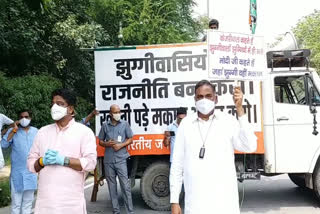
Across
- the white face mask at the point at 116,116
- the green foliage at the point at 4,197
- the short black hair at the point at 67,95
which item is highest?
the short black hair at the point at 67,95

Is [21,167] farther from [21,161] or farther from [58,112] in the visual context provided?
[58,112]

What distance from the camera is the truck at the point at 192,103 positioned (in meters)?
7.32

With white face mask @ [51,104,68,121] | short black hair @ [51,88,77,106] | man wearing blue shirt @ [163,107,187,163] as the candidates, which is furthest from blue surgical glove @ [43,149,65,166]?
man wearing blue shirt @ [163,107,187,163]

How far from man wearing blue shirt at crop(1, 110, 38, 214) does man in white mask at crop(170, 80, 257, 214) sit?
9.86 ft

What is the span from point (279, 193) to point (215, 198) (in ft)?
20.1

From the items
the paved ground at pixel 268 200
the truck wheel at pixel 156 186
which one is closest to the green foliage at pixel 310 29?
the paved ground at pixel 268 200

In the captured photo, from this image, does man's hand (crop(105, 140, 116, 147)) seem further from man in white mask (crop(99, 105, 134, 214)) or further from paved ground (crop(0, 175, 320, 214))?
paved ground (crop(0, 175, 320, 214))

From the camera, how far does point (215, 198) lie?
335 cm

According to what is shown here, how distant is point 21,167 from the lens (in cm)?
600

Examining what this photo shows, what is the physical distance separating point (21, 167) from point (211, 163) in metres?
3.49

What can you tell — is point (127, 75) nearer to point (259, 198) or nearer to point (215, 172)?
point (259, 198)

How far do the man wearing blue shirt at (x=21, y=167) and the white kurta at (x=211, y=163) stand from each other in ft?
9.89

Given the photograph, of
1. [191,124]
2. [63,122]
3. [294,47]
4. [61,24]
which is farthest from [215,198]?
[61,24]

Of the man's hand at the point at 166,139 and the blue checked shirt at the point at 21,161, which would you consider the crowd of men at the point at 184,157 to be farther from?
the man's hand at the point at 166,139
